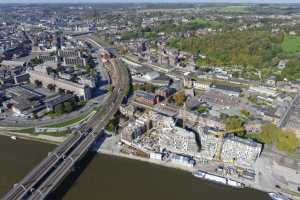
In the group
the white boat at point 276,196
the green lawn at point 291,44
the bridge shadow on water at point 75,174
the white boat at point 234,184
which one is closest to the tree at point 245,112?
the white boat at point 234,184

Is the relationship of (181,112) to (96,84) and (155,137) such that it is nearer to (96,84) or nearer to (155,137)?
(155,137)

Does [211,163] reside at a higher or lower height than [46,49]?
lower

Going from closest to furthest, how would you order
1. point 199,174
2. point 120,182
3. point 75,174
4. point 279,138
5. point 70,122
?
1. point 120,182
2. point 199,174
3. point 75,174
4. point 279,138
5. point 70,122

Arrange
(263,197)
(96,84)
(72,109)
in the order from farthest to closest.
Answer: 1. (96,84)
2. (72,109)
3. (263,197)

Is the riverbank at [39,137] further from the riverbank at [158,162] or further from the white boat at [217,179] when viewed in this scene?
the white boat at [217,179]

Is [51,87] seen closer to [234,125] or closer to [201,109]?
[201,109]

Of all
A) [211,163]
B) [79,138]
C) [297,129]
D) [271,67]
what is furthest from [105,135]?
[271,67]

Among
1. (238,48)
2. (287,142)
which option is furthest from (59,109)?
(238,48)

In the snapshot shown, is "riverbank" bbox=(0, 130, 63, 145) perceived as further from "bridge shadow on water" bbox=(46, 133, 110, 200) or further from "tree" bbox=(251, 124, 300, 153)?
"tree" bbox=(251, 124, 300, 153)
